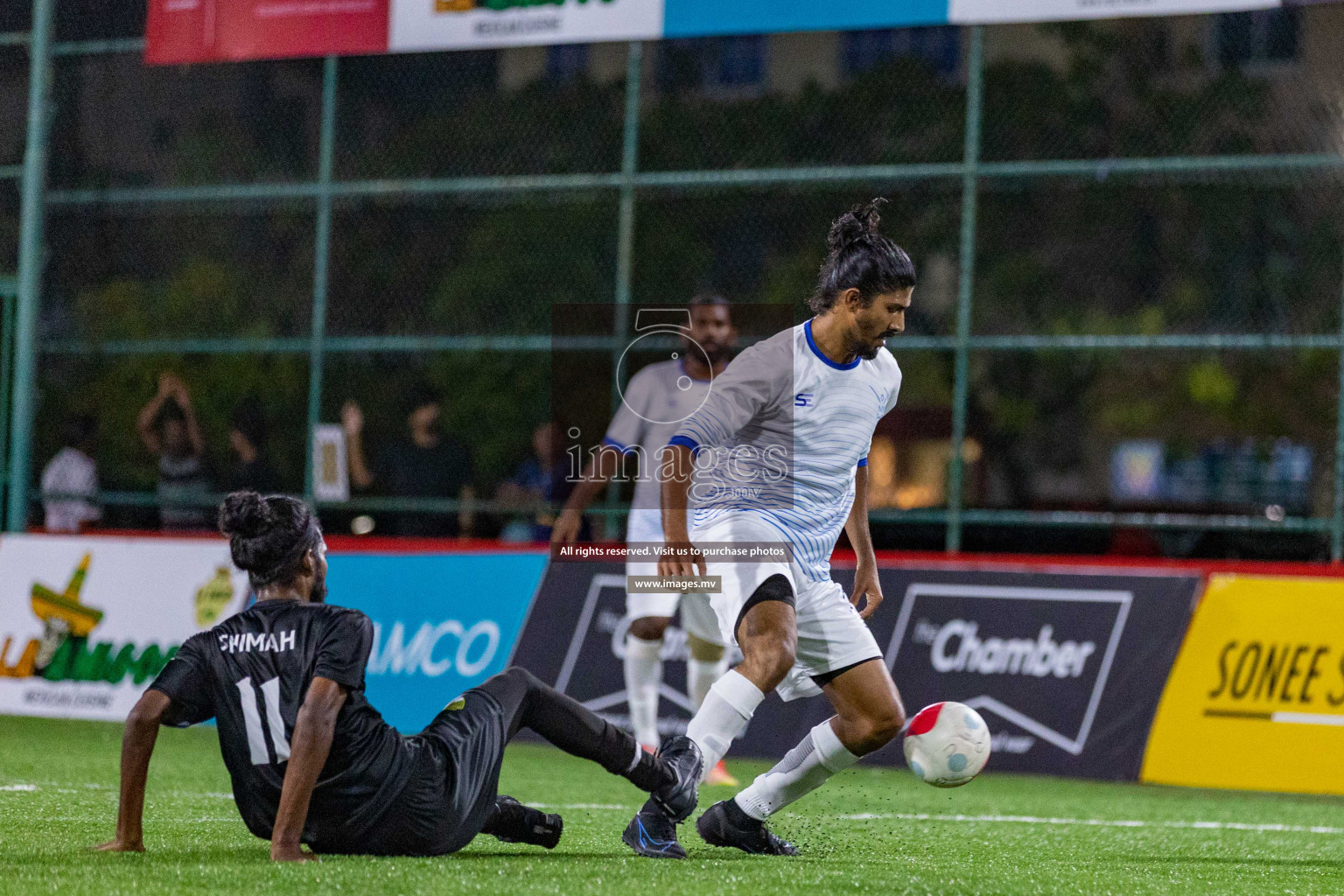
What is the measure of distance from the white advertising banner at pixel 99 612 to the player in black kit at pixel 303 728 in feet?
20.6

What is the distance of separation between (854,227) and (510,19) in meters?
6.82

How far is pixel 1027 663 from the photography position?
978 cm

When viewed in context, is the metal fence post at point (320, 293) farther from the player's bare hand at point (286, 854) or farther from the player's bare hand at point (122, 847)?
the player's bare hand at point (286, 854)

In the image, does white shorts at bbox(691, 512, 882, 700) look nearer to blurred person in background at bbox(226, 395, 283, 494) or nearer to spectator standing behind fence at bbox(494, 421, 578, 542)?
spectator standing behind fence at bbox(494, 421, 578, 542)

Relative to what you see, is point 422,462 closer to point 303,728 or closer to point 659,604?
point 659,604

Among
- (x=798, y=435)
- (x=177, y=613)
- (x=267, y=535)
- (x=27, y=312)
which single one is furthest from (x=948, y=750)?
(x=27, y=312)

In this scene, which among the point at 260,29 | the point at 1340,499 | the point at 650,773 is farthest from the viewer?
the point at 260,29

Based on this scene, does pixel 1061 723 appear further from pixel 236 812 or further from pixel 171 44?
pixel 171 44

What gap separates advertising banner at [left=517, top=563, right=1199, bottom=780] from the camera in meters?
9.57

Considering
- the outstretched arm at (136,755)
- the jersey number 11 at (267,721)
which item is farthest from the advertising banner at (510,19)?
the outstretched arm at (136,755)

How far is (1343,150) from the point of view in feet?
54.7

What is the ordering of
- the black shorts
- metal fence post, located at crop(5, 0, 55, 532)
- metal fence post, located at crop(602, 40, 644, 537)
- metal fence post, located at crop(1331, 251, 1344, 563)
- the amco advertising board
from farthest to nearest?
1. metal fence post, located at crop(5, 0, 55, 532)
2. metal fence post, located at crop(602, 40, 644, 537)
3. the amco advertising board
4. metal fence post, located at crop(1331, 251, 1344, 563)
5. the black shorts

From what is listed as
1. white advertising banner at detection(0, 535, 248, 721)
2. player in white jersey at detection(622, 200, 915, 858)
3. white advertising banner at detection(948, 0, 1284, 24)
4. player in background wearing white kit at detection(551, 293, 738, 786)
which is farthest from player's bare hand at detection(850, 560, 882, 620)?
white advertising banner at detection(0, 535, 248, 721)

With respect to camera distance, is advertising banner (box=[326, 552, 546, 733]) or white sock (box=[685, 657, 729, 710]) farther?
advertising banner (box=[326, 552, 546, 733])
